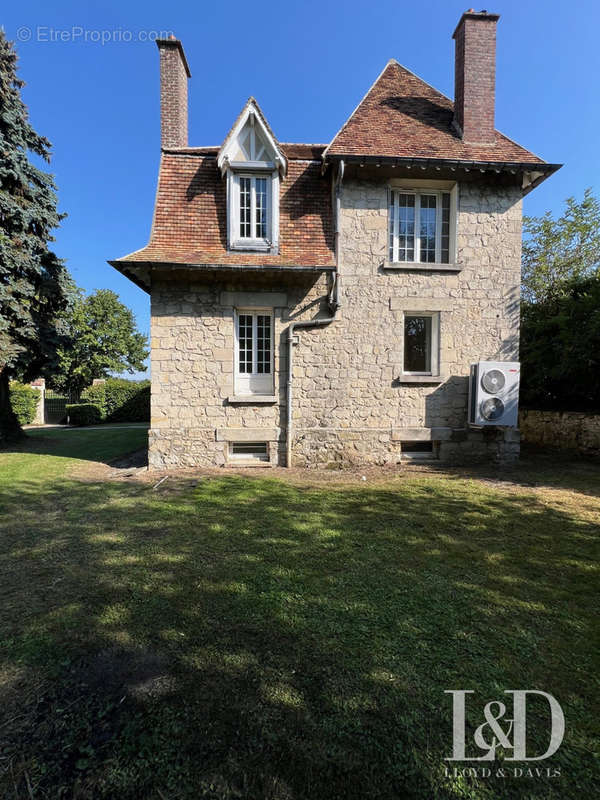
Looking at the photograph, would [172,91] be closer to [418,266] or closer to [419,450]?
[418,266]

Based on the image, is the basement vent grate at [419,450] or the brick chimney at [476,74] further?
the basement vent grate at [419,450]

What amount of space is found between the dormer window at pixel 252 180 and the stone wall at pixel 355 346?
1104 millimetres

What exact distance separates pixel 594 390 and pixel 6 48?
19.5 metres

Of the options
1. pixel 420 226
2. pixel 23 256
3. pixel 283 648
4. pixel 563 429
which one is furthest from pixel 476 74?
pixel 23 256

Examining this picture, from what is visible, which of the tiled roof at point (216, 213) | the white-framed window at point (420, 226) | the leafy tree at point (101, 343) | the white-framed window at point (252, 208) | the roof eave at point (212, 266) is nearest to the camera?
the roof eave at point (212, 266)

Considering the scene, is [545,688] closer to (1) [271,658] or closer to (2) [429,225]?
(1) [271,658]

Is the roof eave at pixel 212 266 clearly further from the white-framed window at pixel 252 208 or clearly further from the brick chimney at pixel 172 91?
the brick chimney at pixel 172 91

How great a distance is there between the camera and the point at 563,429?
10.7 m

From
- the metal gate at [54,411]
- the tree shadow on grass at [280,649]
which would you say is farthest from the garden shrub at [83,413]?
the tree shadow on grass at [280,649]

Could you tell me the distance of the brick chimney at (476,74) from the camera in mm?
8523

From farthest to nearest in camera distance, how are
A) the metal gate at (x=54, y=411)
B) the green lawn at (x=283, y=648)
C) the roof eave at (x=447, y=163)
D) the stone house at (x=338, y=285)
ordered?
the metal gate at (x=54, y=411)
the stone house at (x=338, y=285)
the roof eave at (x=447, y=163)
the green lawn at (x=283, y=648)

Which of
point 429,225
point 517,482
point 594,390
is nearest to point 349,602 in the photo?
point 517,482

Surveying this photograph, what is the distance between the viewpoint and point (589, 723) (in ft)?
6.61

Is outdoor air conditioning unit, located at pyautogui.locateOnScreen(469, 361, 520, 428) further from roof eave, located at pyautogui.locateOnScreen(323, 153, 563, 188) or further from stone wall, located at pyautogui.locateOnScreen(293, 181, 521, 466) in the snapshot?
roof eave, located at pyautogui.locateOnScreen(323, 153, 563, 188)
